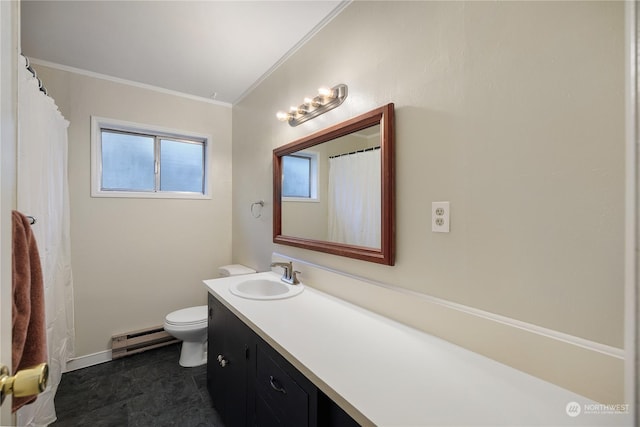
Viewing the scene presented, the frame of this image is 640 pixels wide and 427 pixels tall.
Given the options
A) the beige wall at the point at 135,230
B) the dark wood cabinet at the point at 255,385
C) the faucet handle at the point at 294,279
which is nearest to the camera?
the dark wood cabinet at the point at 255,385

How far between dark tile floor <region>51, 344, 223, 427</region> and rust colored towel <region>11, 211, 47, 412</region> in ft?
4.29

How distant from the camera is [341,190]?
1.62m

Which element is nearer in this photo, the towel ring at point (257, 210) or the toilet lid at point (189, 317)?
the toilet lid at point (189, 317)

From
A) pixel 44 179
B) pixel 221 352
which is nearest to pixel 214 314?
pixel 221 352

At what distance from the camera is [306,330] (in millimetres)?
1110

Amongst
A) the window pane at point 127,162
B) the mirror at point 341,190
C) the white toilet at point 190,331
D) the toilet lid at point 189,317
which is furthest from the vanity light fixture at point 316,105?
the toilet lid at point 189,317

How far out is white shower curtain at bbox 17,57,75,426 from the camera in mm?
1319

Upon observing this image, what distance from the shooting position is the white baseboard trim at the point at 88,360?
2.18 metres

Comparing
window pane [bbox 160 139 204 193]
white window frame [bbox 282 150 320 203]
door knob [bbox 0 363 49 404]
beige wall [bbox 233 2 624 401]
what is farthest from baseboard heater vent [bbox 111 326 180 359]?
door knob [bbox 0 363 49 404]

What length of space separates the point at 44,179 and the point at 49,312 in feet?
2.63

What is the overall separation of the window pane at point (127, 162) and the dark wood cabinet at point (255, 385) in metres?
1.59

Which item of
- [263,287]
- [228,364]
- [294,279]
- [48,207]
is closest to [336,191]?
[294,279]

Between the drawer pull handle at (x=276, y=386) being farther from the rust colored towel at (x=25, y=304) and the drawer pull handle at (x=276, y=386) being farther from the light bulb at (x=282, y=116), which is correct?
the light bulb at (x=282, y=116)

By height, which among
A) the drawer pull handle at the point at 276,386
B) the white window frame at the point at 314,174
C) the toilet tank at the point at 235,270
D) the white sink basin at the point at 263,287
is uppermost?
the white window frame at the point at 314,174
